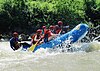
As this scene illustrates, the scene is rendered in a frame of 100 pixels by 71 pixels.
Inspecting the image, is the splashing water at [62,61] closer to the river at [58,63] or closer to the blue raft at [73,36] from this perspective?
the river at [58,63]

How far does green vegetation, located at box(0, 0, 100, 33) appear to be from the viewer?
26.0 meters

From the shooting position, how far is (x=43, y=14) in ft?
87.0

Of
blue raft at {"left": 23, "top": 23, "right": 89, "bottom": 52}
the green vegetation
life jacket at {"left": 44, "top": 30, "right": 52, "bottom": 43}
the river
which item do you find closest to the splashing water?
the river

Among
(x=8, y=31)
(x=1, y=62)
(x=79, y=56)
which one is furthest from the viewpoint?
(x=8, y=31)

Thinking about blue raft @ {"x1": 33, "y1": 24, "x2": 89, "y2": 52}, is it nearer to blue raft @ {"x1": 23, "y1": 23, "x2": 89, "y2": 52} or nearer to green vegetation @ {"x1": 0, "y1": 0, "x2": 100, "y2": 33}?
blue raft @ {"x1": 23, "y1": 23, "x2": 89, "y2": 52}

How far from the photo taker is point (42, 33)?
52.4 ft

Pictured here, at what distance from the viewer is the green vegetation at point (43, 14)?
2602 cm

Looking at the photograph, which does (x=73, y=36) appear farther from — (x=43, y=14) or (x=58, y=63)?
(x=43, y=14)

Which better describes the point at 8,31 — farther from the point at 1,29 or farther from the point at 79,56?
the point at 79,56

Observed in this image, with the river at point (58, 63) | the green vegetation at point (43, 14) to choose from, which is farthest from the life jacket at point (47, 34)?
the green vegetation at point (43, 14)

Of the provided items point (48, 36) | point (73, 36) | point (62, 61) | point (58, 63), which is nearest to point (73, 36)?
point (73, 36)

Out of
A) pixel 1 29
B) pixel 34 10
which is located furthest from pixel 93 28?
pixel 1 29

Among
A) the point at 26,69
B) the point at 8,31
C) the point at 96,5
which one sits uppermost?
the point at 26,69

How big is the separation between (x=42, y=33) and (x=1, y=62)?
441 cm
